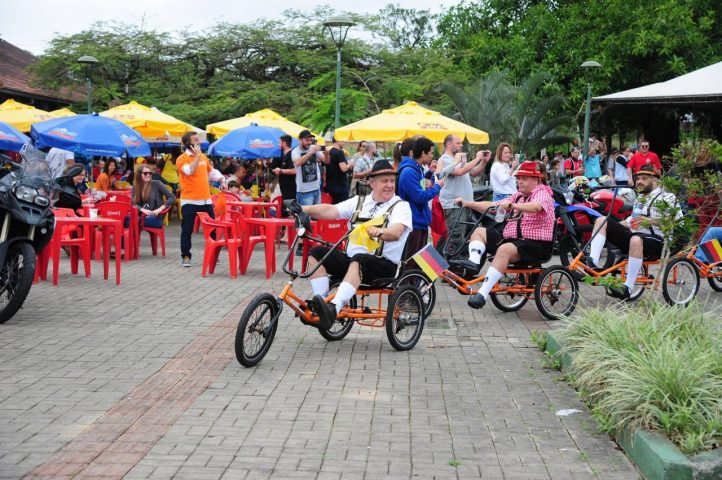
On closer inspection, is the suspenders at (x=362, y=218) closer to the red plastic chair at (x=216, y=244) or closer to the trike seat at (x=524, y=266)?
the trike seat at (x=524, y=266)

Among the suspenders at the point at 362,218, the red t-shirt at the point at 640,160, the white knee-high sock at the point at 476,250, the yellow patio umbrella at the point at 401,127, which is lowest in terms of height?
the white knee-high sock at the point at 476,250

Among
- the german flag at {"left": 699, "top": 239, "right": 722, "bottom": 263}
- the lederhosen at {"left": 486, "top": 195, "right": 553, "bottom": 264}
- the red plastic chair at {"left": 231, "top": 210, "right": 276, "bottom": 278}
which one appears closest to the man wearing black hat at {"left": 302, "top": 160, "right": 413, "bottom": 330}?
the lederhosen at {"left": 486, "top": 195, "right": 553, "bottom": 264}

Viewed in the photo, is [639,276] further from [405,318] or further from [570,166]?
[570,166]

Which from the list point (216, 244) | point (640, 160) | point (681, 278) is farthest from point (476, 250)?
point (640, 160)

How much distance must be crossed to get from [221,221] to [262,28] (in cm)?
2400

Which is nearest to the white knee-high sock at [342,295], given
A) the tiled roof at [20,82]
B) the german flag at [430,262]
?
the german flag at [430,262]

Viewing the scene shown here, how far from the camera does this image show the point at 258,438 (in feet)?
18.5

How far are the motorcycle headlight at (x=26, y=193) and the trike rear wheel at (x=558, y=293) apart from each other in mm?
4964

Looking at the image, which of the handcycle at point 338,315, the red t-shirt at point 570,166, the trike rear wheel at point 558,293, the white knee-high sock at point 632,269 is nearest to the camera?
the handcycle at point 338,315

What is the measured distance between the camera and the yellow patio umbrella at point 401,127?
17047 mm

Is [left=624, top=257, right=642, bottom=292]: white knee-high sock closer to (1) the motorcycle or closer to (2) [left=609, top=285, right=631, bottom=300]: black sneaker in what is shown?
(2) [left=609, top=285, right=631, bottom=300]: black sneaker

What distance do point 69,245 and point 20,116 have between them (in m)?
9.19

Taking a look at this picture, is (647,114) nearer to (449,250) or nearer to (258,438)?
(449,250)

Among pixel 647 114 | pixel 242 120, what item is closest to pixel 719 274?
pixel 242 120
